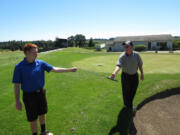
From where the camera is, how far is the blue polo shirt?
8.05 feet

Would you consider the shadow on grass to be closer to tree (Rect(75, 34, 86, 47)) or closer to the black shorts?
the black shorts

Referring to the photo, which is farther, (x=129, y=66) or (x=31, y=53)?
(x=129, y=66)

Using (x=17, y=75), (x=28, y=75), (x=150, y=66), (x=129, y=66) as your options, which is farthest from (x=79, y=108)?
(x=150, y=66)

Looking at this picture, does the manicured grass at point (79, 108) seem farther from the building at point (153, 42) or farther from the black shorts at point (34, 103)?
the building at point (153, 42)

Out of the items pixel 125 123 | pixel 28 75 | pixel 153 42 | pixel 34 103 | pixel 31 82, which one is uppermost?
pixel 153 42

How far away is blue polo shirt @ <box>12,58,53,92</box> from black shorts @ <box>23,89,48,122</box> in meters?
0.12

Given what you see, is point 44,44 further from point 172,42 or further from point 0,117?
point 0,117

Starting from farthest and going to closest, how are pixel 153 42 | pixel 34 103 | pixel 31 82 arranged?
1. pixel 153 42
2. pixel 34 103
3. pixel 31 82

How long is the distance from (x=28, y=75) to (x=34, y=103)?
658 millimetres

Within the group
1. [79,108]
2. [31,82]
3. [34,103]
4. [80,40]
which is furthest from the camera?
[80,40]

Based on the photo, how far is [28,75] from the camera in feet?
8.18

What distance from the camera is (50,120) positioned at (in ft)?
12.0

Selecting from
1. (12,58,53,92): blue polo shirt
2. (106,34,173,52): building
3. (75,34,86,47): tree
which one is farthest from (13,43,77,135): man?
(75,34,86,47): tree

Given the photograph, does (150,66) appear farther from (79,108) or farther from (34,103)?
(34,103)
